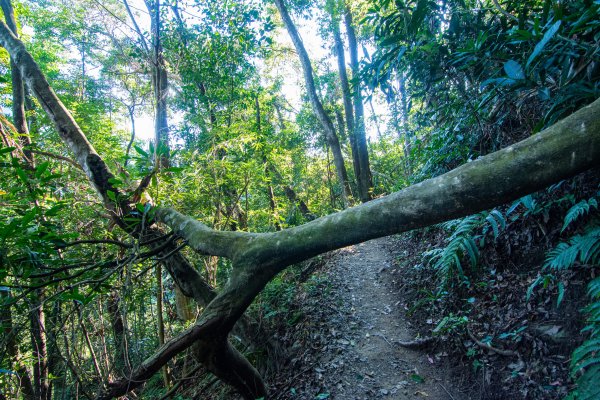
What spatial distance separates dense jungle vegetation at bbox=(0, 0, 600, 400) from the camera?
6.21 feet

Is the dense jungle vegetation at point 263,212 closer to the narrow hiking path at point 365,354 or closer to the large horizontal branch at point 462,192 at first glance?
the large horizontal branch at point 462,192

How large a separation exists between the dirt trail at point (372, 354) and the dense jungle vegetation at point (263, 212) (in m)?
0.46

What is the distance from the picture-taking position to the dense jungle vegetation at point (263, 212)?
6.21 feet

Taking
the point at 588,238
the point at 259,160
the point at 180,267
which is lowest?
the point at 588,238

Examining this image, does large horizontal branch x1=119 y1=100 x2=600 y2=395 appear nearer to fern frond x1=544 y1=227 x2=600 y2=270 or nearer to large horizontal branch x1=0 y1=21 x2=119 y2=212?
fern frond x1=544 y1=227 x2=600 y2=270

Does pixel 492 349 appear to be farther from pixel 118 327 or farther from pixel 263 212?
pixel 118 327

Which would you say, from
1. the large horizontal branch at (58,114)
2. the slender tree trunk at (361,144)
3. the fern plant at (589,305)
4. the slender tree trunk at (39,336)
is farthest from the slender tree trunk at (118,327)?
the slender tree trunk at (361,144)

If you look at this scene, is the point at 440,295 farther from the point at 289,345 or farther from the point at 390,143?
the point at 390,143

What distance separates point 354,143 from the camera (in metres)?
12.3

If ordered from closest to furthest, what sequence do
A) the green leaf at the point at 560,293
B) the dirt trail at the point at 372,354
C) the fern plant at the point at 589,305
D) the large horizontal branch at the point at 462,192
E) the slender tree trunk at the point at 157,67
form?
1. the large horizontal branch at the point at 462,192
2. the fern plant at the point at 589,305
3. the green leaf at the point at 560,293
4. the dirt trail at the point at 372,354
5. the slender tree trunk at the point at 157,67

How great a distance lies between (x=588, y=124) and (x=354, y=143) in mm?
11286

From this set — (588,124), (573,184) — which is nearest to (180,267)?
(588,124)

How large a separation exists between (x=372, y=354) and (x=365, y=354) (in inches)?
4.3

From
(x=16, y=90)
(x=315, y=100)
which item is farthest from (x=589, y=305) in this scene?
(x=315, y=100)
